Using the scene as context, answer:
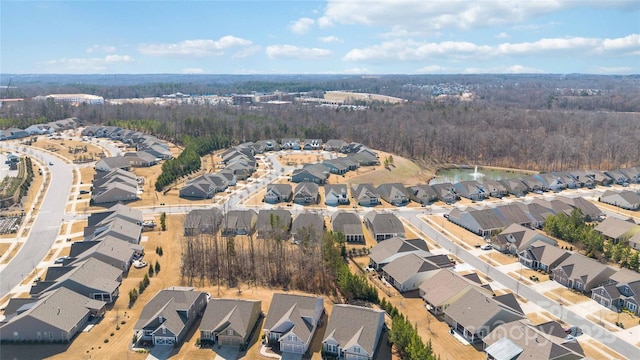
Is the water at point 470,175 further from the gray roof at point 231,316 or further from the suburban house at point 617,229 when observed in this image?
the gray roof at point 231,316

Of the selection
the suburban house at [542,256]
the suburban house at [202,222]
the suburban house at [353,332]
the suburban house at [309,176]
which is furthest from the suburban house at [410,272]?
the suburban house at [309,176]

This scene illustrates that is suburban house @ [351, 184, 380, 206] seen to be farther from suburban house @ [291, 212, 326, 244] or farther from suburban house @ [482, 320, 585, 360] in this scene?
suburban house @ [482, 320, 585, 360]

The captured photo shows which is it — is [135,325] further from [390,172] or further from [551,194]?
[551,194]

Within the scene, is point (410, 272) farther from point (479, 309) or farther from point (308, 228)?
point (308, 228)

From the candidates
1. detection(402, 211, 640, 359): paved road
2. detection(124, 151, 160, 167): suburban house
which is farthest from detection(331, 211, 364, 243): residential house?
detection(124, 151, 160, 167): suburban house

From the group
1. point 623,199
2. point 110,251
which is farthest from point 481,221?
point 110,251

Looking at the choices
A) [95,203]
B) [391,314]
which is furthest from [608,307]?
[95,203]

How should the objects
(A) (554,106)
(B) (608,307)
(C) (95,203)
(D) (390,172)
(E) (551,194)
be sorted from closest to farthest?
(B) (608,307) → (C) (95,203) → (E) (551,194) → (D) (390,172) → (A) (554,106)
